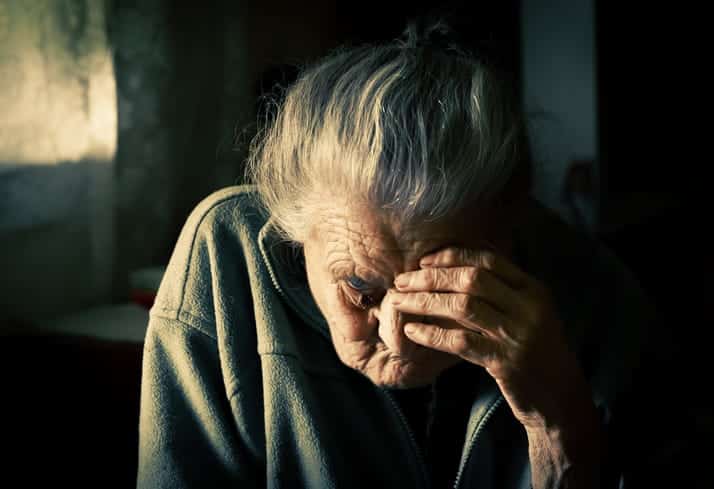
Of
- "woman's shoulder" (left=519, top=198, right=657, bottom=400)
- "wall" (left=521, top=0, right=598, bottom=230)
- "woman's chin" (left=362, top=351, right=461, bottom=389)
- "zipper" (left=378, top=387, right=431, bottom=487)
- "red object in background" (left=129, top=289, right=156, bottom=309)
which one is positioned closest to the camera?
"woman's chin" (left=362, top=351, right=461, bottom=389)

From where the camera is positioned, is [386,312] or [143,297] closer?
[386,312]

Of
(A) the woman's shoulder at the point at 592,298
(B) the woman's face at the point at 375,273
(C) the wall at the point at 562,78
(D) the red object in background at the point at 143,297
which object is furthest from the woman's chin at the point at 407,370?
(C) the wall at the point at 562,78

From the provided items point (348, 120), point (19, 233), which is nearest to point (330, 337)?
point (348, 120)

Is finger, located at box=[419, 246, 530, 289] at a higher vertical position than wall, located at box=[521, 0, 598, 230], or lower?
lower

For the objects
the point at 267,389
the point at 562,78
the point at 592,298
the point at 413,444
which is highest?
the point at 562,78

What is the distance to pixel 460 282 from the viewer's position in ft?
3.00

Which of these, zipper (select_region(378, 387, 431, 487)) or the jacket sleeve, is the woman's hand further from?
the jacket sleeve

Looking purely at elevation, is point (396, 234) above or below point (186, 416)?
above

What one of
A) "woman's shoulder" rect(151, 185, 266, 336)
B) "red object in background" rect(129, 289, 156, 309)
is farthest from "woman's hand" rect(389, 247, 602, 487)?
"red object in background" rect(129, 289, 156, 309)

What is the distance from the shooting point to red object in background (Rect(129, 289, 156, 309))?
1.58 m

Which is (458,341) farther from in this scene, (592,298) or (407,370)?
(592,298)

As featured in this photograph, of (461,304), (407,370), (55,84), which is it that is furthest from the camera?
(55,84)

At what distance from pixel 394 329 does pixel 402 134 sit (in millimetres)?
281

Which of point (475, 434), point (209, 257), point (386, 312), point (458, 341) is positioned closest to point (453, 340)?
point (458, 341)
